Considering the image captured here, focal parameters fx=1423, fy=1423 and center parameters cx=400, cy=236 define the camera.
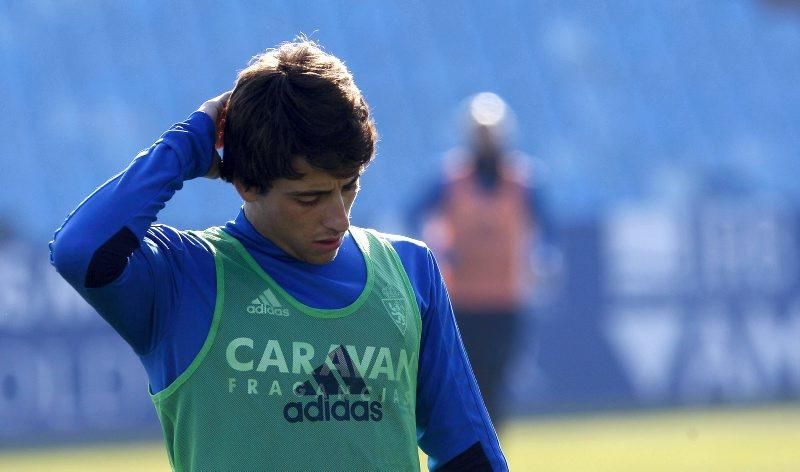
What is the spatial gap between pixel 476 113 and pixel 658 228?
273 inches

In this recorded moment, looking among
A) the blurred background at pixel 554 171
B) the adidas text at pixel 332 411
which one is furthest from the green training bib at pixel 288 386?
the blurred background at pixel 554 171

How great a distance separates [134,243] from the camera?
2.55 metres

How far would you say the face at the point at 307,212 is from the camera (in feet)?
8.65

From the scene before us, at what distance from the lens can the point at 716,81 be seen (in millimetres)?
18016

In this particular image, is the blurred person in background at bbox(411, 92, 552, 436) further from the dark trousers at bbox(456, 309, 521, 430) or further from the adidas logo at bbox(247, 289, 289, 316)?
the adidas logo at bbox(247, 289, 289, 316)

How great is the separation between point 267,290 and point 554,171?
46.6ft

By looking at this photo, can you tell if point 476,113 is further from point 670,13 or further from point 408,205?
point 670,13

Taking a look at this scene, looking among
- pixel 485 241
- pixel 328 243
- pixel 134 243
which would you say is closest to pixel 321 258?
pixel 328 243

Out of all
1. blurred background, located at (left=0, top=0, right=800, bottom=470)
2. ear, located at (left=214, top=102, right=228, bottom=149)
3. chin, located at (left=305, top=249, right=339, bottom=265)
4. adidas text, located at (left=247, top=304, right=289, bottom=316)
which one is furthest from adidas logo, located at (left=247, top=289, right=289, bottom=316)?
blurred background, located at (left=0, top=0, right=800, bottom=470)

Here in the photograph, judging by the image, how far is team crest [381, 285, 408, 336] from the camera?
107 inches

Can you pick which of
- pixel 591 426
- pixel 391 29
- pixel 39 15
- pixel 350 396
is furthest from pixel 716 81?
pixel 350 396

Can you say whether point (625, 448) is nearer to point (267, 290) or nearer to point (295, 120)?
point (267, 290)

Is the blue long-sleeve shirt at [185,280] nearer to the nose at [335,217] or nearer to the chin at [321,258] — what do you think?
the chin at [321,258]

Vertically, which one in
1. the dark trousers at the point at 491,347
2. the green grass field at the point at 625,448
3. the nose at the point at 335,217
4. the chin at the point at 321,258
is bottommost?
the green grass field at the point at 625,448
